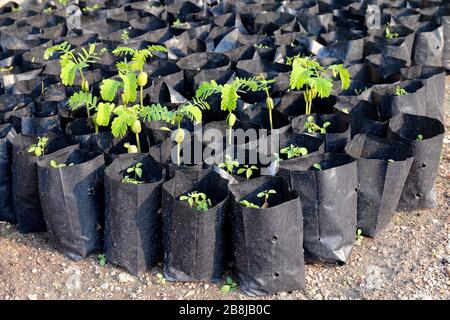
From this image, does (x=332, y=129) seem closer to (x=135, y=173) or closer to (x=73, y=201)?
(x=135, y=173)

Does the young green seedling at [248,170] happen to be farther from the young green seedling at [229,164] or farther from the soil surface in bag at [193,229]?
the soil surface in bag at [193,229]

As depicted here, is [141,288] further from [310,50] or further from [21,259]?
[310,50]

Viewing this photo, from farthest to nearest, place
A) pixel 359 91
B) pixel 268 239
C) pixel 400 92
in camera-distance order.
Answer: pixel 359 91, pixel 400 92, pixel 268 239

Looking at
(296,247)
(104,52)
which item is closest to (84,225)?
(296,247)

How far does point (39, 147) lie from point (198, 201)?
4.11 feet

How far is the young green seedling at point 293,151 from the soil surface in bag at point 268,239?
326 mm

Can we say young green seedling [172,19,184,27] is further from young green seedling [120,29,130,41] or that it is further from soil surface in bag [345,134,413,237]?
soil surface in bag [345,134,413,237]

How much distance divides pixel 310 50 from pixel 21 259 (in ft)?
11.6

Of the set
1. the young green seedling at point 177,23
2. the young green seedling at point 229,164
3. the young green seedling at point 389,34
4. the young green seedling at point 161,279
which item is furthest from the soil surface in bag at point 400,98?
the young green seedling at point 177,23

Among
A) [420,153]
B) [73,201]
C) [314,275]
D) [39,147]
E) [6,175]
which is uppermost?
[39,147]

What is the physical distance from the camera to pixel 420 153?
3990 millimetres

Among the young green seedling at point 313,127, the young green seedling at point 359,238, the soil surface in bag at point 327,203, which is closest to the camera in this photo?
the soil surface in bag at point 327,203

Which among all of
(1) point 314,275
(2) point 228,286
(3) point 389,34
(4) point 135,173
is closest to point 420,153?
(1) point 314,275

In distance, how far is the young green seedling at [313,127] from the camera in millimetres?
4143
